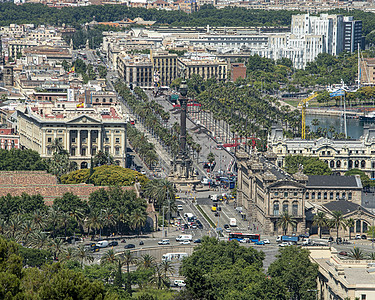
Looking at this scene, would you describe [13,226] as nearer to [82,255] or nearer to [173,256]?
[82,255]

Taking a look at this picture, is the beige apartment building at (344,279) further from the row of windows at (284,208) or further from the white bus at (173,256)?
the row of windows at (284,208)

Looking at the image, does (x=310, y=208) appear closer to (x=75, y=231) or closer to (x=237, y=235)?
(x=237, y=235)

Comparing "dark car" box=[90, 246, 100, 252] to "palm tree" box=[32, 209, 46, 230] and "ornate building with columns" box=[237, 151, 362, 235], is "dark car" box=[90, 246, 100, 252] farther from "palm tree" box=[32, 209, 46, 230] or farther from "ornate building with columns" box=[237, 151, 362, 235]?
"ornate building with columns" box=[237, 151, 362, 235]

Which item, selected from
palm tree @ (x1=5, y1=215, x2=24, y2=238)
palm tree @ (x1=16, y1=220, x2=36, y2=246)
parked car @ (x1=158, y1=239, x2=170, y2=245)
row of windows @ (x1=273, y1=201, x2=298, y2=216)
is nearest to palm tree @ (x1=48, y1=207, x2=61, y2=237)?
palm tree @ (x1=16, y1=220, x2=36, y2=246)

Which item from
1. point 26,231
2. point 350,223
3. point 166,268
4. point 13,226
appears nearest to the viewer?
point 166,268

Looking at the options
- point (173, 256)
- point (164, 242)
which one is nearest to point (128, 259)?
point (173, 256)

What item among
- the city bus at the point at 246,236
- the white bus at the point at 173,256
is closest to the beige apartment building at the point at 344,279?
the white bus at the point at 173,256
